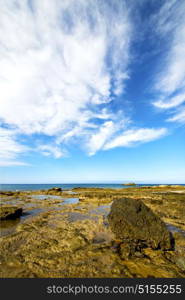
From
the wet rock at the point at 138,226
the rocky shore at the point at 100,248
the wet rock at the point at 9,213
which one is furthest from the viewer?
→ the wet rock at the point at 9,213

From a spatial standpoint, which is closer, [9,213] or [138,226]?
[138,226]

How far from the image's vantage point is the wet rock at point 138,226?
22.7 ft

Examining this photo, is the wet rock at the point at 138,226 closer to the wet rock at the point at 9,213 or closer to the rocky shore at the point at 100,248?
the rocky shore at the point at 100,248

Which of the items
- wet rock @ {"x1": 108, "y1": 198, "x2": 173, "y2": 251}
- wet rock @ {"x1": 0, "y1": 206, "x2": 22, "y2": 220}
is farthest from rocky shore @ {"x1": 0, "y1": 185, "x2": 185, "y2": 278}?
wet rock @ {"x1": 0, "y1": 206, "x2": 22, "y2": 220}

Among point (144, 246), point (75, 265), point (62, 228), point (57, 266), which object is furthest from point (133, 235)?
point (62, 228)

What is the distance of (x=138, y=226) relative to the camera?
25.1ft

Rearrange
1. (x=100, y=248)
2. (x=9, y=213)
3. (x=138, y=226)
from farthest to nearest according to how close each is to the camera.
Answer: (x=9, y=213)
(x=138, y=226)
(x=100, y=248)

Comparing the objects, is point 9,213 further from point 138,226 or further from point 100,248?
point 138,226

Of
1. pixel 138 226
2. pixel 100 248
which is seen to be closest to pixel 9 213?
pixel 100 248

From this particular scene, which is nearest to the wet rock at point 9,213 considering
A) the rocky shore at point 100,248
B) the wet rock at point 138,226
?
the rocky shore at point 100,248

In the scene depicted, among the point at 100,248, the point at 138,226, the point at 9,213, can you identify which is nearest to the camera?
the point at 100,248

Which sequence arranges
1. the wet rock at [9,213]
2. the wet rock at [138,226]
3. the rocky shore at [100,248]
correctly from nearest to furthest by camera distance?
1. the rocky shore at [100,248]
2. the wet rock at [138,226]
3. the wet rock at [9,213]

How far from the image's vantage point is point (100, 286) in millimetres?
4387

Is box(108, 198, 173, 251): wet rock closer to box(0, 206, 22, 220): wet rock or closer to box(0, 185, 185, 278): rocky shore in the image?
box(0, 185, 185, 278): rocky shore
